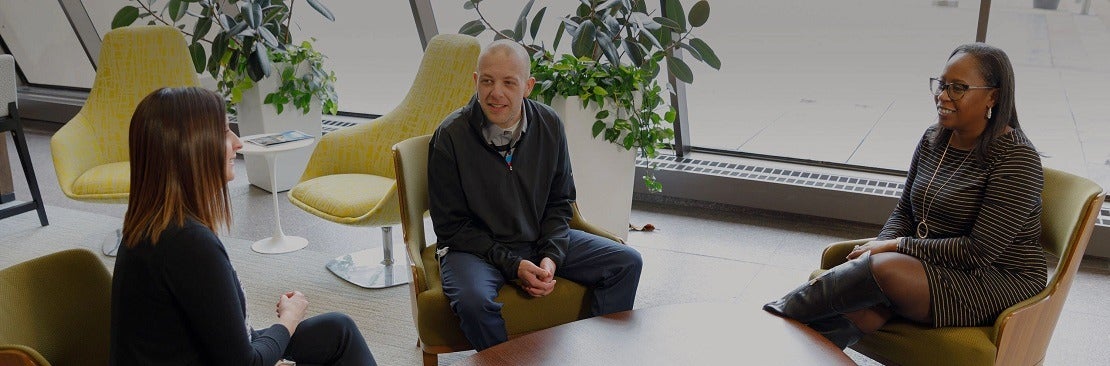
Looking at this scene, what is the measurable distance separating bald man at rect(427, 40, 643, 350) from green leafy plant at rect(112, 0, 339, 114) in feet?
7.26

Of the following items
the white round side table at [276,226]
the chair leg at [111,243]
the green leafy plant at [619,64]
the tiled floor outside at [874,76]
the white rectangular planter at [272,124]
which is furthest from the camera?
the white rectangular planter at [272,124]

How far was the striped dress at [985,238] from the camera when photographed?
2.56 meters

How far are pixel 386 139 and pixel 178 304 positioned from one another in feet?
7.85

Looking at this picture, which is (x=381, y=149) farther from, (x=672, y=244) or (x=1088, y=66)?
(x=1088, y=66)

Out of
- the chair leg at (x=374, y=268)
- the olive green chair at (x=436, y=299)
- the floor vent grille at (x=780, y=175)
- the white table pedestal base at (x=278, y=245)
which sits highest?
the olive green chair at (x=436, y=299)

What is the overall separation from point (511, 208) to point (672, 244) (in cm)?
180

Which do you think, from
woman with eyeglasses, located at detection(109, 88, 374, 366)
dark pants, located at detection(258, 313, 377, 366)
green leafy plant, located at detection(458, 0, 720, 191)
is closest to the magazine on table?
green leafy plant, located at detection(458, 0, 720, 191)

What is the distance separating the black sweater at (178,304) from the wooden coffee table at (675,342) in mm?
618

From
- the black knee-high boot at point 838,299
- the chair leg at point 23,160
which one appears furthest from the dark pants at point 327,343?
the chair leg at point 23,160

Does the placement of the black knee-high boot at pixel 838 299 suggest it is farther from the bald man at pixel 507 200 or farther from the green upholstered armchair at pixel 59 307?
the green upholstered armchair at pixel 59 307

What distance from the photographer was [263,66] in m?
4.89

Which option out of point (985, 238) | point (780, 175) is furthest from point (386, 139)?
point (985, 238)

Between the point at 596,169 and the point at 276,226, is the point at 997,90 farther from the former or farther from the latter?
the point at 276,226

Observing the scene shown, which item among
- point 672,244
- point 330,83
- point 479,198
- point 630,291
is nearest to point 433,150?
point 479,198
